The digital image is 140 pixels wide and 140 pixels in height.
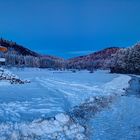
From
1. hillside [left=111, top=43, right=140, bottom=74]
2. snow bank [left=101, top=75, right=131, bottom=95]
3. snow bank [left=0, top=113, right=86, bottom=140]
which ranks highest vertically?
hillside [left=111, top=43, right=140, bottom=74]

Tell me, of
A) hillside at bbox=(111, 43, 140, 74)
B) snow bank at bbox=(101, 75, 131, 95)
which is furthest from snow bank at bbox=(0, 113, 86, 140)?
hillside at bbox=(111, 43, 140, 74)

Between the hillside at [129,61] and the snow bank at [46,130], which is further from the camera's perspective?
the hillside at [129,61]

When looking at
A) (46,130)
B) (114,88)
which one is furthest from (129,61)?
(46,130)

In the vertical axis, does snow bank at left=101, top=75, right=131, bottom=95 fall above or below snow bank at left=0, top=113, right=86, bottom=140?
above

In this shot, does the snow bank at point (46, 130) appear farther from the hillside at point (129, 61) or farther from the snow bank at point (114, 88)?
the hillside at point (129, 61)

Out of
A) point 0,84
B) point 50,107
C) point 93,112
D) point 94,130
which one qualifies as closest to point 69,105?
point 50,107

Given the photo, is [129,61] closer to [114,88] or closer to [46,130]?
[114,88]

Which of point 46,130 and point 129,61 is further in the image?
point 129,61

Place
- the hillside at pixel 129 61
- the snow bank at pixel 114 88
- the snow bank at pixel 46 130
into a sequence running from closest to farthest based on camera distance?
1. the snow bank at pixel 46 130
2. the snow bank at pixel 114 88
3. the hillside at pixel 129 61

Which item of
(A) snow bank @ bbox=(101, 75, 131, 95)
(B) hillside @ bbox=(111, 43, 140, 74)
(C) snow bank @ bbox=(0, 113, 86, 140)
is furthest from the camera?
(B) hillside @ bbox=(111, 43, 140, 74)

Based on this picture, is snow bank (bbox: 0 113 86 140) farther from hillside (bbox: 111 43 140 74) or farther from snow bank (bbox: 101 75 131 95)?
hillside (bbox: 111 43 140 74)

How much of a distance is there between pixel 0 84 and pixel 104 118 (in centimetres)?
1620

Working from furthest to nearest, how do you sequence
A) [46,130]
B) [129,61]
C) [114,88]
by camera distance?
1. [129,61]
2. [114,88]
3. [46,130]

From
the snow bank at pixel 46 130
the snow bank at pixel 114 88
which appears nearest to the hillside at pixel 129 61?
the snow bank at pixel 114 88
